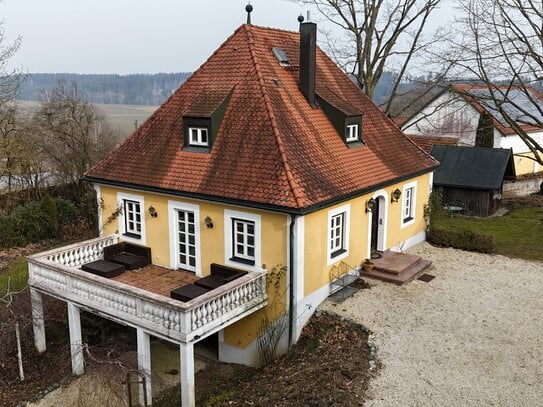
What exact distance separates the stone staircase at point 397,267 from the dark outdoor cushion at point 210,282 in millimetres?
4337

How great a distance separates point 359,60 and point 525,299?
1629 cm

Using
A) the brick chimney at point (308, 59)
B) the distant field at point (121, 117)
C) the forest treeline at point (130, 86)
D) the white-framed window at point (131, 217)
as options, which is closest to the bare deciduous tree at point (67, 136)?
the distant field at point (121, 117)

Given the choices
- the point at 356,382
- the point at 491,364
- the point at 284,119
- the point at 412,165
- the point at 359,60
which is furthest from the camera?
the point at 359,60

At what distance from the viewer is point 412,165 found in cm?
1694

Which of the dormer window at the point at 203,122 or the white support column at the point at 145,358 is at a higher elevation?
the dormer window at the point at 203,122

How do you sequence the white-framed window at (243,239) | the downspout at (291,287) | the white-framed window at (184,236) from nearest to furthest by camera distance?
the downspout at (291,287), the white-framed window at (243,239), the white-framed window at (184,236)

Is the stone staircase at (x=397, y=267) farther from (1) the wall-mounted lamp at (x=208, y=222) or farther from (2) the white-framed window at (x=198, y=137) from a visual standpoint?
(2) the white-framed window at (x=198, y=137)

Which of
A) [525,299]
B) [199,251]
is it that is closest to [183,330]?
[199,251]

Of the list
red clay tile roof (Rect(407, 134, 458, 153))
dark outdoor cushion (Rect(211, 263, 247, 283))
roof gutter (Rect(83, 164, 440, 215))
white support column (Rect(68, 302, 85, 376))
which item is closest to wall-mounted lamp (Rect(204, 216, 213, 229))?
roof gutter (Rect(83, 164, 440, 215))

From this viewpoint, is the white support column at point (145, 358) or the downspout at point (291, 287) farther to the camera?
the downspout at point (291, 287)

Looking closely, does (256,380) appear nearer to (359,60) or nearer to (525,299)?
(525,299)

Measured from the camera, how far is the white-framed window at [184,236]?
13797 mm

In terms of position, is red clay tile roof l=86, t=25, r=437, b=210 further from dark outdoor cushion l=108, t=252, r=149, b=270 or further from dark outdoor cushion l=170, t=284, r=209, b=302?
dark outdoor cushion l=170, t=284, r=209, b=302

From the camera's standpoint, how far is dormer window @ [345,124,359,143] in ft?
49.1
